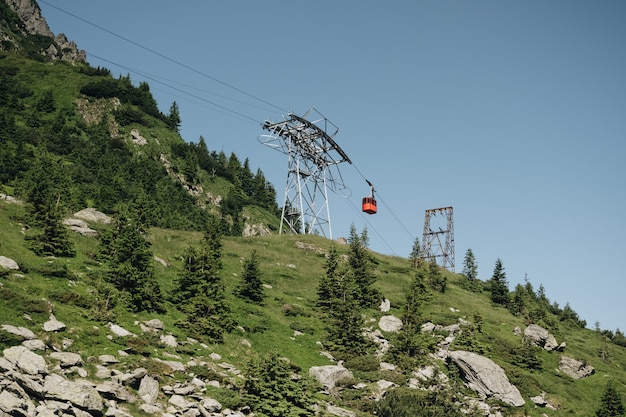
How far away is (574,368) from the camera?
4922cm

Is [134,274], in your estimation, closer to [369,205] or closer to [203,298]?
[203,298]

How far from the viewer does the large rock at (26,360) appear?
19.9 metres

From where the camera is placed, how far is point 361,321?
139 feet

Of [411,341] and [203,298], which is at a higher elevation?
[203,298]

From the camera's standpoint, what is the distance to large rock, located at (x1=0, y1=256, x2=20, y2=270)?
30141mm

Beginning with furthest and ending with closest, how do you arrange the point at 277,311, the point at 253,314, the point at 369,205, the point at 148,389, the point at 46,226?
the point at 369,205, the point at 277,311, the point at 253,314, the point at 46,226, the point at 148,389

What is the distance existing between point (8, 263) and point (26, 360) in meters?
12.5

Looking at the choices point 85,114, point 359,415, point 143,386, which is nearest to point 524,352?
point 359,415

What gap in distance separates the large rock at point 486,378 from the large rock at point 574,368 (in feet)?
42.0

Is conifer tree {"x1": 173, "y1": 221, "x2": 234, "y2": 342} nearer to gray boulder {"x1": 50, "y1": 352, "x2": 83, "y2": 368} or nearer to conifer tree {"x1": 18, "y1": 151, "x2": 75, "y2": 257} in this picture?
conifer tree {"x1": 18, "y1": 151, "x2": 75, "y2": 257}

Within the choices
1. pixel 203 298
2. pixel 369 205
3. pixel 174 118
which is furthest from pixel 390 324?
pixel 174 118

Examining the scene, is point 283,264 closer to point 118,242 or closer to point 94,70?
point 118,242

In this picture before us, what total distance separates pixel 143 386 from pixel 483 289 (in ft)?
227

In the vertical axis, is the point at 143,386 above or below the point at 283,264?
below
